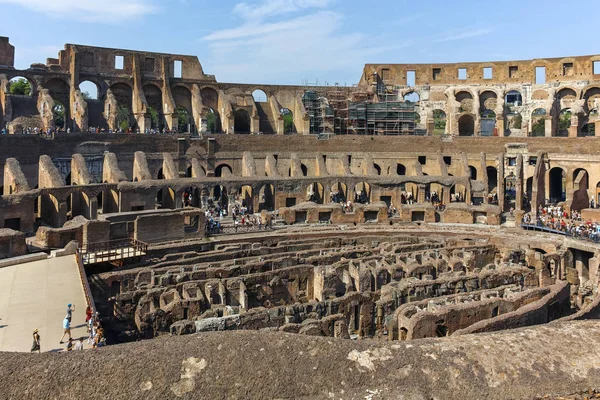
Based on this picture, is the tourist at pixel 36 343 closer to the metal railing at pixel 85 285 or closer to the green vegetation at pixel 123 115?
the metal railing at pixel 85 285

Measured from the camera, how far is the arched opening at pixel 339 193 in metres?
33.5

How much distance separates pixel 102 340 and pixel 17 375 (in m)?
5.60

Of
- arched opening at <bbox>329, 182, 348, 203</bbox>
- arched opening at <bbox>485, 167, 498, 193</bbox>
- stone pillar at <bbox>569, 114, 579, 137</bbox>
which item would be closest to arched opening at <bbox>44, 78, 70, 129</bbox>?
arched opening at <bbox>329, 182, 348, 203</bbox>

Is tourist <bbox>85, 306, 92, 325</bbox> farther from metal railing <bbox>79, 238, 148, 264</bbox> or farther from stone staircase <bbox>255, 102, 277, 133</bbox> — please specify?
stone staircase <bbox>255, 102, 277, 133</bbox>

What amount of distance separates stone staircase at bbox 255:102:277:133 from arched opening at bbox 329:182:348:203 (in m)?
8.80

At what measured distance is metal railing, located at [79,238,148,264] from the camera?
66.4ft

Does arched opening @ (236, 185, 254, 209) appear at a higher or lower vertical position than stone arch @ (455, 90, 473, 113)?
lower

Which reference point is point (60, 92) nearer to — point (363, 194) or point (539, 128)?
point (363, 194)

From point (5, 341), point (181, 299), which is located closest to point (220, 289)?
point (181, 299)

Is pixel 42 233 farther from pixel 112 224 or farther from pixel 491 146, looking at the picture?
pixel 491 146

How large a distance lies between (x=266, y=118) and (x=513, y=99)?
2035cm

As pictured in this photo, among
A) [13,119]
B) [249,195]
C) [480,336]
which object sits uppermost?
[13,119]

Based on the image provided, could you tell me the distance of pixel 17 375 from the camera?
684cm

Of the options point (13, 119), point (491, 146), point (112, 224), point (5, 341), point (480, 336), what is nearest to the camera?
point (480, 336)
